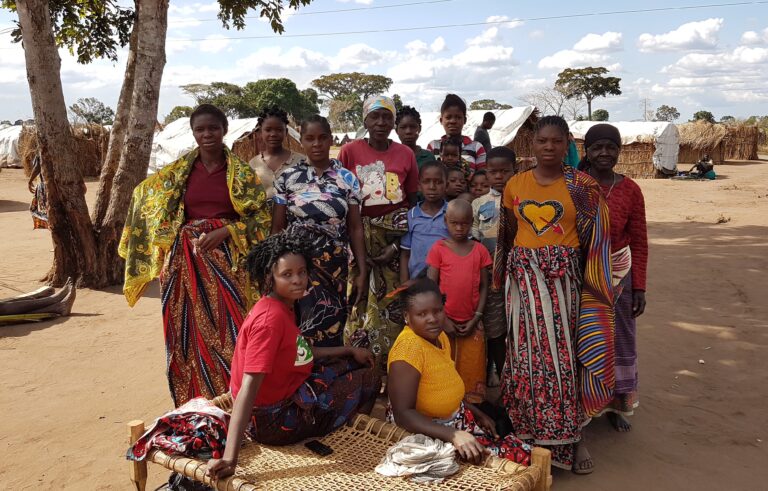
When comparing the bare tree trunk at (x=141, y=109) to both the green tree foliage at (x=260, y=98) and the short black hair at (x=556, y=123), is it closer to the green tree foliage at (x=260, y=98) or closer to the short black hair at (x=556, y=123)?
the short black hair at (x=556, y=123)

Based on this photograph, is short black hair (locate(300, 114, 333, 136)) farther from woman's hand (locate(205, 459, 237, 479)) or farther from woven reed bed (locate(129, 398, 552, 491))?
woman's hand (locate(205, 459, 237, 479))

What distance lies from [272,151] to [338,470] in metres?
2.01

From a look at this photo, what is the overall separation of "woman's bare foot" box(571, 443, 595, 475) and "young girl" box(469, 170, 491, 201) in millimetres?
1613

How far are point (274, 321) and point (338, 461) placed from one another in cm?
67

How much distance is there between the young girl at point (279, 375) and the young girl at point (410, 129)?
1766 millimetres

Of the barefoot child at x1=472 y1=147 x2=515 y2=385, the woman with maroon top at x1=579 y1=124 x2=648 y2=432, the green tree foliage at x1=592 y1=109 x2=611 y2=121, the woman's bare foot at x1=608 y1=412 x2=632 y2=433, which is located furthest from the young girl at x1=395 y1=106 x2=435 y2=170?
the green tree foliage at x1=592 y1=109 x2=611 y2=121

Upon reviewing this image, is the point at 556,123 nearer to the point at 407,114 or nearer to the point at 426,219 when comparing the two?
the point at 426,219

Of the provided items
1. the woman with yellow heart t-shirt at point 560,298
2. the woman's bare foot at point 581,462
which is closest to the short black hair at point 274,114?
the woman with yellow heart t-shirt at point 560,298

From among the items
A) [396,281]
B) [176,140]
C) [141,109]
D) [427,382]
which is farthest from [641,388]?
[176,140]

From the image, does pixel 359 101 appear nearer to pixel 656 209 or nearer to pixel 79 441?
pixel 656 209

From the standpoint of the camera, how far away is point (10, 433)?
3.53 metres

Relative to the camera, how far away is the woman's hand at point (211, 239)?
10.6ft

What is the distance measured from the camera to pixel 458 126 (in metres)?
4.22

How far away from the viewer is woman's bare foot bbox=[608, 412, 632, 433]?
3.57 metres
